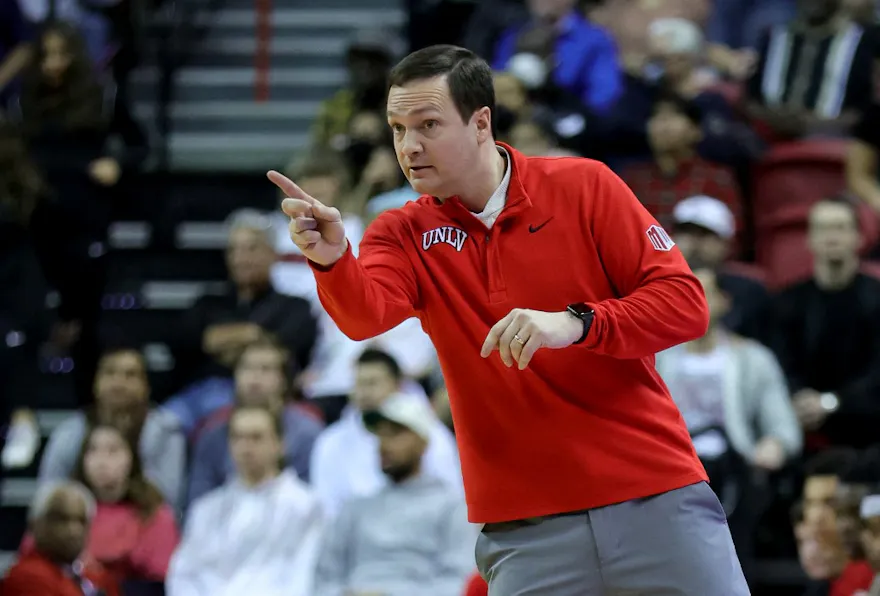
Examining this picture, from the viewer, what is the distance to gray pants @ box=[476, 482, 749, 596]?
10.2 feet

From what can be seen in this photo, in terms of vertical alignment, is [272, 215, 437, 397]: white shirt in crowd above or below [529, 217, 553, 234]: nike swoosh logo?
below

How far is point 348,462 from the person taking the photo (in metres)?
7.19

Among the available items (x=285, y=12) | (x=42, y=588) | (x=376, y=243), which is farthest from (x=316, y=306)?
(x=376, y=243)

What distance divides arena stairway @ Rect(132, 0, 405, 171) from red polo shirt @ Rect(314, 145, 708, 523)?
6984mm

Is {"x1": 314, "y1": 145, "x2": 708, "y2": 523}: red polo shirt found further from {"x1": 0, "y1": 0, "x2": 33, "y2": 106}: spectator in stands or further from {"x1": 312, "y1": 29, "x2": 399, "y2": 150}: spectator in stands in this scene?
{"x1": 0, "y1": 0, "x2": 33, "y2": 106}: spectator in stands

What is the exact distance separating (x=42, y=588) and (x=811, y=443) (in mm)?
3652

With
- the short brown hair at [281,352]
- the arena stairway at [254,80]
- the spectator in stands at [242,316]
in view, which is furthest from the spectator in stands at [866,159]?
the arena stairway at [254,80]

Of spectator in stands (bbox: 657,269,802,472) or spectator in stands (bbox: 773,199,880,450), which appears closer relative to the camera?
spectator in stands (bbox: 657,269,802,472)

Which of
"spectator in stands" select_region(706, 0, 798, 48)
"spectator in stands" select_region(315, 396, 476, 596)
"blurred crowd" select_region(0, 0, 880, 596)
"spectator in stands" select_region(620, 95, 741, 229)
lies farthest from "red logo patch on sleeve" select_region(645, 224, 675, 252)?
"spectator in stands" select_region(706, 0, 798, 48)

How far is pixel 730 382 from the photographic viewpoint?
6.99m

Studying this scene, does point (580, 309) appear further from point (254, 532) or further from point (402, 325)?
point (402, 325)

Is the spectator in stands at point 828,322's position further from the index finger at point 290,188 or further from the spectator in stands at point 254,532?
the index finger at point 290,188

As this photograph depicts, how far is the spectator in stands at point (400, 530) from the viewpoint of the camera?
658cm

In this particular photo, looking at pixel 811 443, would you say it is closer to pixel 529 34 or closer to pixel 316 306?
pixel 316 306
